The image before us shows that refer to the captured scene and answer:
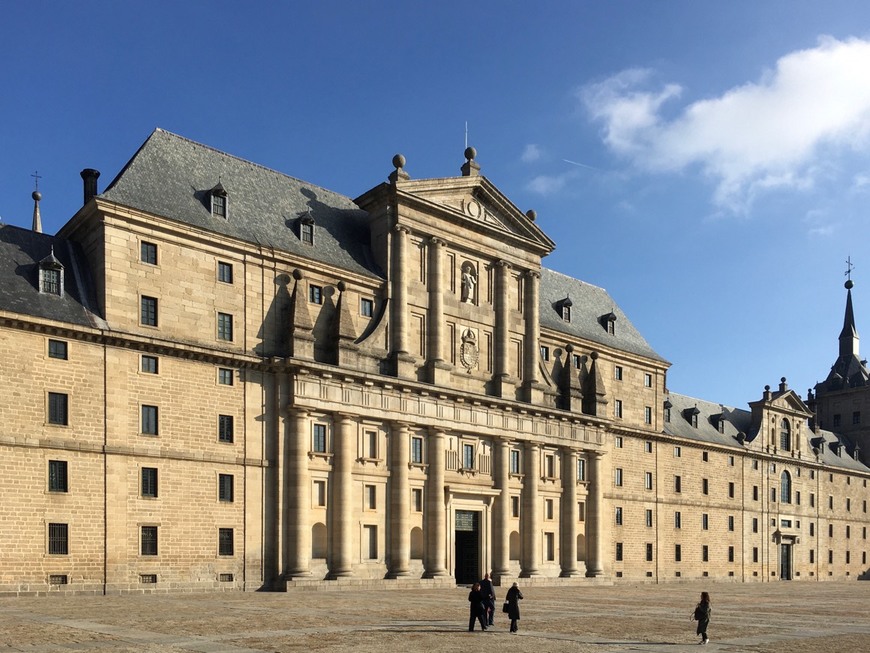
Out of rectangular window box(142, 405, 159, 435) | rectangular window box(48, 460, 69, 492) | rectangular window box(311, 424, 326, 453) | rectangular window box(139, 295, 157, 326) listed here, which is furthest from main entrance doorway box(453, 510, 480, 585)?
rectangular window box(48, 460, 69, 492)

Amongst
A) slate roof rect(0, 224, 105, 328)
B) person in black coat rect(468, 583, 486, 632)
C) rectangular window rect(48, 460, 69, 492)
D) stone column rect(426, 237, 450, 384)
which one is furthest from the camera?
stone column rect(426, 237, 450, 384)

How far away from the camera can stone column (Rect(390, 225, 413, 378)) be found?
5572cm

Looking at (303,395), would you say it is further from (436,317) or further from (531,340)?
(531,340)

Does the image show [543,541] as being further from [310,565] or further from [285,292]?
[285,292]

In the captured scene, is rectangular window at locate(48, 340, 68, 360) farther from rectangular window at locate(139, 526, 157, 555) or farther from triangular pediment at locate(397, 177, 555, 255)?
triangular pediment at locate(397, 177, 555, 255)

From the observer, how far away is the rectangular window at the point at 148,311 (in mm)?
46188

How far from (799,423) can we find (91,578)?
78105mm

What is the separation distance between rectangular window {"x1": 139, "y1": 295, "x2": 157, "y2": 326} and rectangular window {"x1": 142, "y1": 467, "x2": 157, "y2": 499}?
6888mm

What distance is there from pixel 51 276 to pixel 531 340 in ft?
101

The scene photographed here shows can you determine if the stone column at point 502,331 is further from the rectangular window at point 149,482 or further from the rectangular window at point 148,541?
the rectangular window at point 148,541

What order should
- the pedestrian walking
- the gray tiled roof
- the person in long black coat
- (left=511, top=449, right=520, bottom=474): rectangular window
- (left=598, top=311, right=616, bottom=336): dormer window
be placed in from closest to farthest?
the pedestrian walking < the person in long black coat < (left=511, top=449, right=520, bottom=474): rectangular window < the gray tiled roof < (left=598, top=311, right=616, bottom=336): dormer window

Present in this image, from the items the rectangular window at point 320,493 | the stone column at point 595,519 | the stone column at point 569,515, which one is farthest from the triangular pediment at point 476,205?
the rectangular window at point 320,493

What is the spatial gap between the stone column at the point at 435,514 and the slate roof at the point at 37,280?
20611 millimetres

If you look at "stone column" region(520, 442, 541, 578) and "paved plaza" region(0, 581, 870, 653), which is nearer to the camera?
"paved plaza" region(0, 581, 870, 653)
